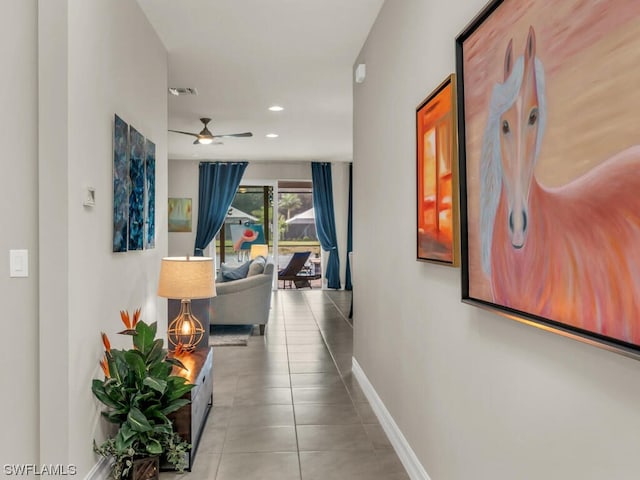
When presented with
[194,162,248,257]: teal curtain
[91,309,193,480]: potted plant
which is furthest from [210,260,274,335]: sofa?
[194,162,248,257]: teal curtain

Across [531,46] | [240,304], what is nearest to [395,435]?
[531,46]

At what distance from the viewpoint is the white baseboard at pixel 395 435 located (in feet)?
7.48

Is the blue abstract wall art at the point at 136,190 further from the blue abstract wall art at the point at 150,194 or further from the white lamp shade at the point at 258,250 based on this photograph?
the white lamp shade at the point at 258,250

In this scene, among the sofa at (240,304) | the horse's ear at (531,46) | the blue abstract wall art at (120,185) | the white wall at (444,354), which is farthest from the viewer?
the sofa at (240,304)

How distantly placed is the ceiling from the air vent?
12 centimetres

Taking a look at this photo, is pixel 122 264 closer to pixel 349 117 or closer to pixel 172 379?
pixel 172 379

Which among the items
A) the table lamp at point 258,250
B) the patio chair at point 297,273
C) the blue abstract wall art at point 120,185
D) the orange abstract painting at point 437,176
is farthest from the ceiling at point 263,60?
the patio chair at point 297,273

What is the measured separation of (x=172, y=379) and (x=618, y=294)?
2.01m

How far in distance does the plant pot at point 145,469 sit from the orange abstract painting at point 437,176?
160cm

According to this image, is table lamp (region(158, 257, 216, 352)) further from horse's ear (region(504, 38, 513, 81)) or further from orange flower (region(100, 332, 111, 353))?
horse's ear (region(504, 38, 513, 81))

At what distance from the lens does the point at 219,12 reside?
316 centimetres

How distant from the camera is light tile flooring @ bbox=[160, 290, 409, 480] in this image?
2455mm

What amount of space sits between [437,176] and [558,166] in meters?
0.89

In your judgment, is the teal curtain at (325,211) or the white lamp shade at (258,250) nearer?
the white lamp shade at (258,250)
